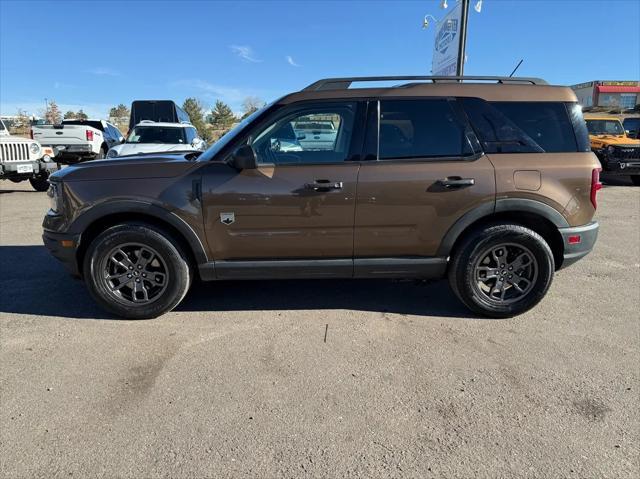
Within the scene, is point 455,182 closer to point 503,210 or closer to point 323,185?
point 503,210

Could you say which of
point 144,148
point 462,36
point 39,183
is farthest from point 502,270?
point 462,36

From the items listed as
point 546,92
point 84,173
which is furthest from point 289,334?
point 546,92

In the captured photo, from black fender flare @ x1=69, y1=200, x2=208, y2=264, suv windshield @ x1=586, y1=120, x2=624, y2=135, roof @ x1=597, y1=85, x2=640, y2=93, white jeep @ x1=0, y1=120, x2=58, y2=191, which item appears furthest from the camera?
roof @ x1=597, y1=85, x2=640, y2=93

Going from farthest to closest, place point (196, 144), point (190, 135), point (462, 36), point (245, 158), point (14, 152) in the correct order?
point (462, 36) → point (190, 135) → point (196, 144) → point (14, 152) → point (245, 158)

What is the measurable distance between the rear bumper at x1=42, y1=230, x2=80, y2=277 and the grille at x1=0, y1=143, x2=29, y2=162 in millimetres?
8110

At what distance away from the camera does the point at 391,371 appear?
312 centimetres

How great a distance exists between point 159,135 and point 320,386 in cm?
1045

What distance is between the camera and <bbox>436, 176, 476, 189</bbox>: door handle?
3730mm

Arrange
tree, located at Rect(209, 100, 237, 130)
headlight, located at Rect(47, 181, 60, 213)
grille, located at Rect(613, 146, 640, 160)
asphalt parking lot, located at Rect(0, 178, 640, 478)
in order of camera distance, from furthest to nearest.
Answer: tree, located at Rect(209, 100, 237, 130) < grille, located at Rect(613, 146, 640, 160) < headlight, located at Rect(47, 181, 60, 213) < asphalt parking lot, located at Rect(0, 178, 640, 478)

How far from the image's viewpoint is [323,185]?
3668 millimetres

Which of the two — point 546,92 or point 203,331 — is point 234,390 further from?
point 546,92

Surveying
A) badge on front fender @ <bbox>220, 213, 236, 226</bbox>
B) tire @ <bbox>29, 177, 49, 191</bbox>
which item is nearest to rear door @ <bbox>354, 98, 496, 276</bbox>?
badge on front fender @ <bbox>220, 213, 236, 226</bbox>

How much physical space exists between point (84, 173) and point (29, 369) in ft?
5.11

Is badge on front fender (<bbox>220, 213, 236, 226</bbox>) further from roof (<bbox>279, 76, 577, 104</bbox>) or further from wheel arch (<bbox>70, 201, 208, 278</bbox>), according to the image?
roof (<bbox>279, 76, 577, 104</bbox>)
